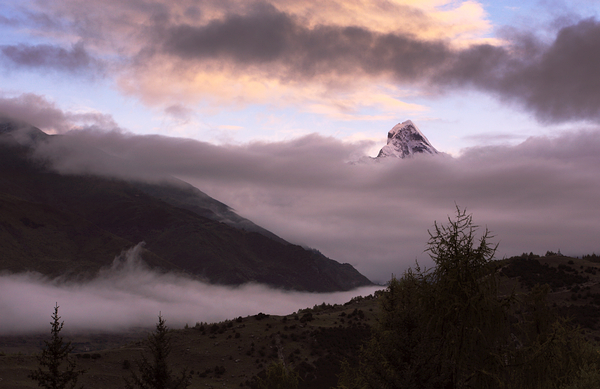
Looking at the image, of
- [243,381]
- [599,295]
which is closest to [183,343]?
[243,381]

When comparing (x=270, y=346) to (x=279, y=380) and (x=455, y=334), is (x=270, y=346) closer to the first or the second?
(x=279, y=380)

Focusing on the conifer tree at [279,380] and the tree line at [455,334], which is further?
the conifer tree at [279,380]

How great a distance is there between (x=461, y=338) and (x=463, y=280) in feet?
7.03

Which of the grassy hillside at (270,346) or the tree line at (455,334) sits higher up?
the tree line at (455,334)

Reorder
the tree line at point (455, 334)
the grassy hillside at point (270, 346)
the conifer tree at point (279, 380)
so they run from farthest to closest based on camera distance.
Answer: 1. the grassy hillside at point (270, 346)
2. the conifer tree at point (279, 380)
3. the tree line at point (455, 334)

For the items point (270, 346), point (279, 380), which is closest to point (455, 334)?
point (279, 380)

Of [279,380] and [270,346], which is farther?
[270,346]

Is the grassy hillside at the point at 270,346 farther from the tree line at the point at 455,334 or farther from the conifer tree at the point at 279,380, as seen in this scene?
the tree line at the point at 455,334

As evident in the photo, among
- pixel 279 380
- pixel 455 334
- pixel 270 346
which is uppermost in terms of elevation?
pixel 455 334

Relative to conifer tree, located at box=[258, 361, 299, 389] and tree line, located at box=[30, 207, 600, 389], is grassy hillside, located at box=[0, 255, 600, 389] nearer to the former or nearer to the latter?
conifer tree, located at box=[258, 361, 299, 389]

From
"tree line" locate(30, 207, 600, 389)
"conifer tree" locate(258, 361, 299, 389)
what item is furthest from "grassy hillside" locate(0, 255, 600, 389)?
"tree line" locate(30, 207, 600, 389)

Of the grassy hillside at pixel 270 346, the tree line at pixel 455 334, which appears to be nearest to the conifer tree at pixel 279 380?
the grassy hillside at pixel 270 346

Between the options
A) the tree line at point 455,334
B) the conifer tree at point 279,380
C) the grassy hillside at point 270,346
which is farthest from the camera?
the grassy hillside at point 270,346

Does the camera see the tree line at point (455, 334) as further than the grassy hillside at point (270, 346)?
No
